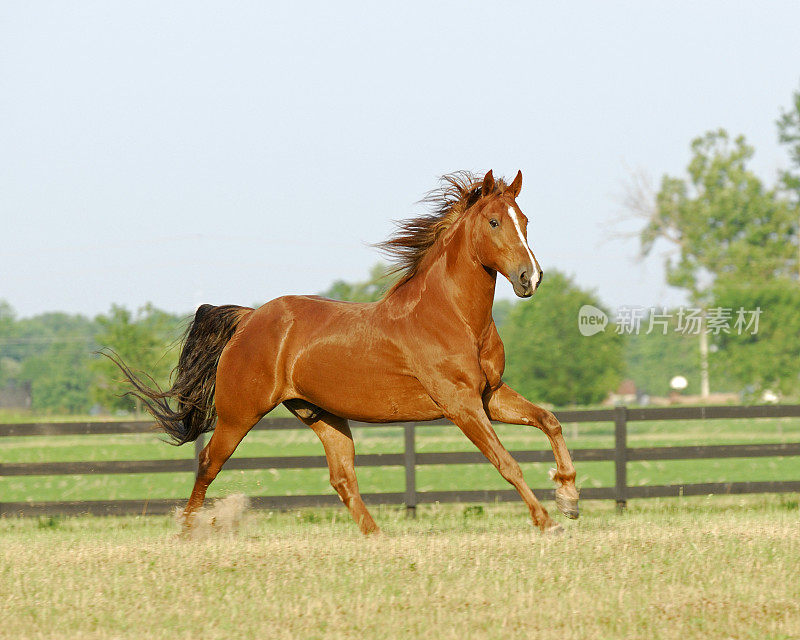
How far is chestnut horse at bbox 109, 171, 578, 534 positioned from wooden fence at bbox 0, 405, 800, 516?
8.93 feet

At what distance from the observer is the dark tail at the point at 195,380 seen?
8117 millimetres

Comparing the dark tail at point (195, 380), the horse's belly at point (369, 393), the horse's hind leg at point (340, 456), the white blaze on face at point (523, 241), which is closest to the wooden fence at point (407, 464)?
the dark tail at point (195, 380)

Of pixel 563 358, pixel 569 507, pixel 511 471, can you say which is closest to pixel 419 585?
pixel 511 471

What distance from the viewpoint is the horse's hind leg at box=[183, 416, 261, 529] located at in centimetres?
Answer: 754

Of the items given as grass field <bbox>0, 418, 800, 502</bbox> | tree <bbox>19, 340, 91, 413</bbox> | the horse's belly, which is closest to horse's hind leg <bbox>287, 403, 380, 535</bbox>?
the horse's belly

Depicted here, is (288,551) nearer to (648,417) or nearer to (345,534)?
(345,534)

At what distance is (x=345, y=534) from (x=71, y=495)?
12.4m

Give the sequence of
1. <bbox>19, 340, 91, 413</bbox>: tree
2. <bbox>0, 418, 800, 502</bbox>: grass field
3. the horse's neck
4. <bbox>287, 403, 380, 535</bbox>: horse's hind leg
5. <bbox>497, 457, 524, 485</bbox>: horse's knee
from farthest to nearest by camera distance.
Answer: <bbox>19, 340, 91, 413</bbox>: tree → <bbox>0, 418, 800, 502</bbox>: grass field → <bbox>287, 403, 380, 535</bbox>: horse's hind leg → the horse's neck → <bbox>497, 457, 524, 485</bbox>: horse's knee

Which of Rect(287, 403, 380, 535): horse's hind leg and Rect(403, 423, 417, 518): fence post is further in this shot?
Rect(403, 423, 417, 518): fence post

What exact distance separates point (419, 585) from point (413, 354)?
2.01m

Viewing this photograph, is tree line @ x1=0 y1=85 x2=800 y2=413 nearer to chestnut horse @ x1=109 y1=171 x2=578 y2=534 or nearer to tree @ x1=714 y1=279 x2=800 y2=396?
tree @ x1=714 y1=279 x2=800 y2=396

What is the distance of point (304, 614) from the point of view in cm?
464

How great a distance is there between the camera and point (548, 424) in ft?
21.9

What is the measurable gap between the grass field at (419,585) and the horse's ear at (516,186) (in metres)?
2.31
